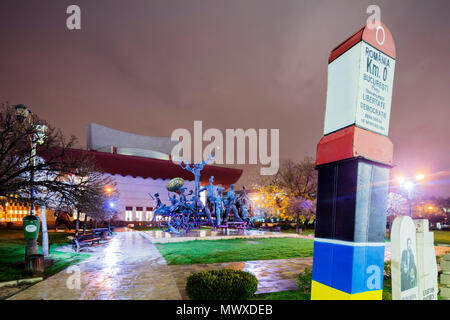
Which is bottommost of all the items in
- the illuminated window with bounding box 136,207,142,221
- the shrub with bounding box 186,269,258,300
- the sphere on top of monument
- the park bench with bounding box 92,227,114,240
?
the illuminated window with bounding box 136,207,142,221

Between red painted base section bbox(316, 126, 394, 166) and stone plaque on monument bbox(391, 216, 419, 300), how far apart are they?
1075 mm

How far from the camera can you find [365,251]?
347 centimetres

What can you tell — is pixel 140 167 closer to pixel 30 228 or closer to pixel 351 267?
pixel 30 228

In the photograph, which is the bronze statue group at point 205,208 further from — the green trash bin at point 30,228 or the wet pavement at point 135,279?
the green trash bin at point 30,228

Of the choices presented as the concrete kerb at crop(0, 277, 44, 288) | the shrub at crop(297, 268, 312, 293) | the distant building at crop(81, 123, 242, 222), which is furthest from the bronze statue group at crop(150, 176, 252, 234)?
the distant building at crop(81, 123, 242, 222)

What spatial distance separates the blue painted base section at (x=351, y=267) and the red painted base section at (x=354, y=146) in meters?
1.27

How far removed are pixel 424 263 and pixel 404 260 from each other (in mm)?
775

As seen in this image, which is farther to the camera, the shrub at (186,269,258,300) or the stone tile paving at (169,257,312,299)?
the stone tile paving at (169,257,312,299)

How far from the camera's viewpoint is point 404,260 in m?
3.85

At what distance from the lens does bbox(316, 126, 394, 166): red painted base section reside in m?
3.44

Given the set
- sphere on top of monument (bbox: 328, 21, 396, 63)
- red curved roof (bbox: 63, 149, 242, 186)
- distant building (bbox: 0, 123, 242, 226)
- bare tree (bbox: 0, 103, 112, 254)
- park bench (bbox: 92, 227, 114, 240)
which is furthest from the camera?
red curved roof (bbox: 63, 149, 242, 186)

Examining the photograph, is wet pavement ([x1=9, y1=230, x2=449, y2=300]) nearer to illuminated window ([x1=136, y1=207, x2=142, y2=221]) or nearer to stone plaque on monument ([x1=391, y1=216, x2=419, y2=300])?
stone plaque on monument ([x1=391, y1=216, x2=419, y2=300])
